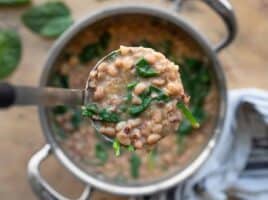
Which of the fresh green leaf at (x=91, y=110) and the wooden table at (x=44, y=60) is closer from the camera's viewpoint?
the fresh green leaf at (x=91, y=110)

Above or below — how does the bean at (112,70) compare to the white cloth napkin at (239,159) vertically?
above

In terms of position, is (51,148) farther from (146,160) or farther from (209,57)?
(209,57)

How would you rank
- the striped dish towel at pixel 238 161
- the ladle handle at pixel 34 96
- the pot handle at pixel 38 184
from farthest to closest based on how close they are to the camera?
the striped dish towel at pixel 238 161 → the pot handle at pixel 38 184 → the ladle handle at pixel 34 96

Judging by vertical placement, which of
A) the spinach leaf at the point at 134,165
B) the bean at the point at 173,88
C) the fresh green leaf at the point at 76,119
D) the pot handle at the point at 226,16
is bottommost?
the spinach leaf at the point at 134,165

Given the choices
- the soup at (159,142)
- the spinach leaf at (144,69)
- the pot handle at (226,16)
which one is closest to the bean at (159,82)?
the spinach leaf at (144,69)

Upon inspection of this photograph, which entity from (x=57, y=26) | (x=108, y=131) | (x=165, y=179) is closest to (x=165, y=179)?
(x=165, y=179)

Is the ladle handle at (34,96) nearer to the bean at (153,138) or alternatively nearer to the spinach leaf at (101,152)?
the bean at (153,138)

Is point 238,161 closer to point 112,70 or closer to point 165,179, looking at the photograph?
point 165,179

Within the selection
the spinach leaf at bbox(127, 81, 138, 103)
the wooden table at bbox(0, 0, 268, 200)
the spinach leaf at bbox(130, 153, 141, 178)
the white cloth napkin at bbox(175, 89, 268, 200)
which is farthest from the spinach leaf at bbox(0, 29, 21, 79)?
the spinach leaf at bbox(127, 81, 138, 103)
